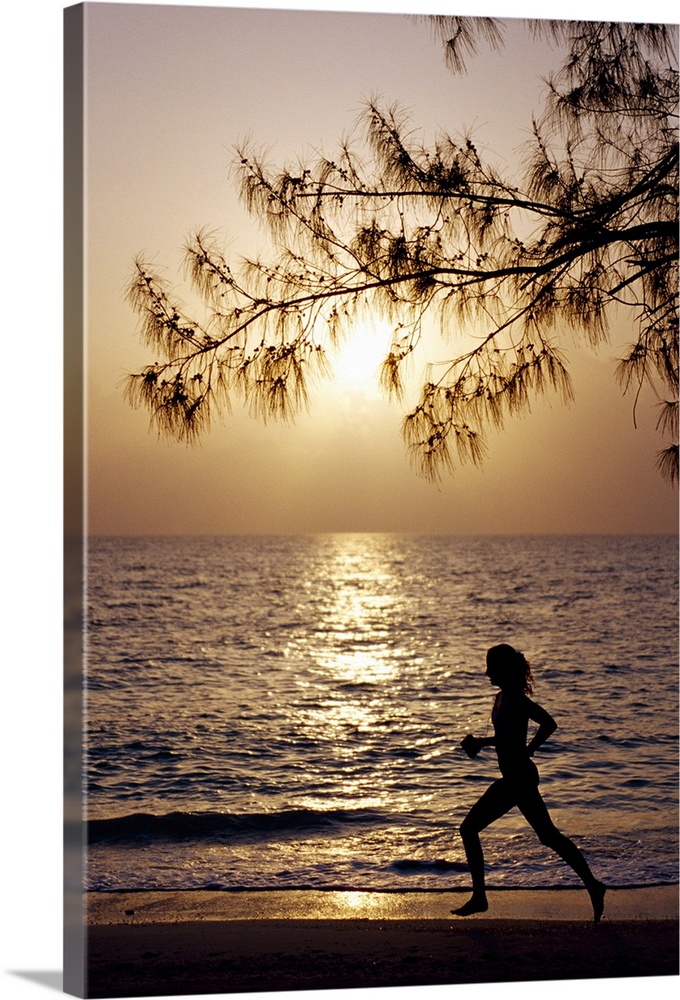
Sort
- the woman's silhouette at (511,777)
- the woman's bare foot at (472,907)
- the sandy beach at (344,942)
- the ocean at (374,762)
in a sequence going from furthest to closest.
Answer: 1. the ocean at (374,762)
2. the woman's bare foot at (472,907)
3. the woman's silhouette at (511,777)
4. the sandy beach at (344,942)

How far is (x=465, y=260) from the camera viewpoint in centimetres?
505

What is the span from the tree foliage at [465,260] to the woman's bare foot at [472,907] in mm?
1607

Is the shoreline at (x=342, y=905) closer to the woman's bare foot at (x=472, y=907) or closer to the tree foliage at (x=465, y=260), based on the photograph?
the woman's bare foot at (x=472, y=907)

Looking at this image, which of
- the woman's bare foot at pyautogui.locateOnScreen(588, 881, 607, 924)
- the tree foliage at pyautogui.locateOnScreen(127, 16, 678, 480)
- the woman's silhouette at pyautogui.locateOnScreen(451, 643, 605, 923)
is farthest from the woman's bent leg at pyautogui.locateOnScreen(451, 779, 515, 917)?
the tree foliage at pyautogui.locateOnScreen(127, 16, 678, 480)

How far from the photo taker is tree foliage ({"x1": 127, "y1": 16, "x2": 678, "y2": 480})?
16.0 ft

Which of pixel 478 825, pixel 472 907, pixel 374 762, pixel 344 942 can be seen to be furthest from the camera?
pixel 374 762

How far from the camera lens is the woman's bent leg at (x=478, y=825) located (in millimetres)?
4711

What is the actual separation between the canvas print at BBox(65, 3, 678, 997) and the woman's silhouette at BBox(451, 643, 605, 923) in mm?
10

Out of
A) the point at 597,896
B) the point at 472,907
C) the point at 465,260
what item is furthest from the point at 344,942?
the point at 465,260

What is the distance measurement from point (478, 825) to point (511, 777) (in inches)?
8.4

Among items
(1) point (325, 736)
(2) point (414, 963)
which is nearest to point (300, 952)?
(2) point (414, 963)

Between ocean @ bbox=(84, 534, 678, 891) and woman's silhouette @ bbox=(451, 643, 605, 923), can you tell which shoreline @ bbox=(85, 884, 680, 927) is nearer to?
ocean @ bbox=(84, 534, 678, 891)

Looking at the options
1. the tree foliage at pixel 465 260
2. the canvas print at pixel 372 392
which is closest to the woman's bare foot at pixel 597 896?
the canvas print at pixel 372 392

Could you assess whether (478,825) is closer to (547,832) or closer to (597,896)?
(547,832)
